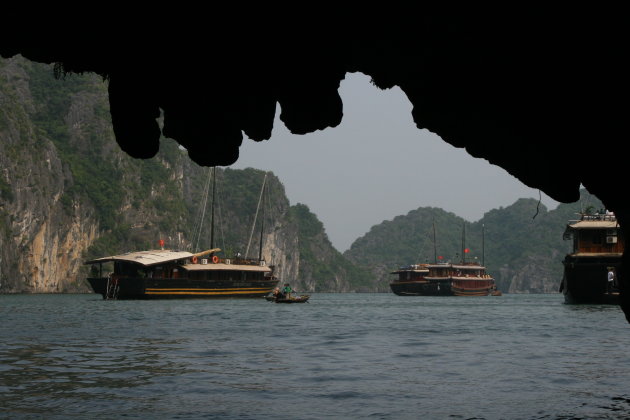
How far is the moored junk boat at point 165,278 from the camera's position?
228 feet

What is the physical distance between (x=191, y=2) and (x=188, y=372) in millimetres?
11715

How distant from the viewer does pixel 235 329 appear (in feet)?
105

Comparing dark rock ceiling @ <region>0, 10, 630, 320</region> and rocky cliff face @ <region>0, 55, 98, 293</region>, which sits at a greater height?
rocky cliff face @ <region>0, 55, 98, 293</region>

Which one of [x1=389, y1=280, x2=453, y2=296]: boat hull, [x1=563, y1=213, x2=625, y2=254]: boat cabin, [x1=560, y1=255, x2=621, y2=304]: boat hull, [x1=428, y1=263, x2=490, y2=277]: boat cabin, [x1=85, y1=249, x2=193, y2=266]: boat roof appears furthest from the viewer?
[x1=428, y1=263, x2=490, y2=277]: boat cabin

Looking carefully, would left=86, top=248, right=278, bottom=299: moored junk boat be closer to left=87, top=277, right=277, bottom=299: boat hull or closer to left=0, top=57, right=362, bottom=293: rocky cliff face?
left=87, top=277, right=277, bottom=299: boat hull

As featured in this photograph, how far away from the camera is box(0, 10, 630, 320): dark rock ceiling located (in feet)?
20.7

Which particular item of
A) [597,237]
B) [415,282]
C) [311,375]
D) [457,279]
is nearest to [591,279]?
[597,237]

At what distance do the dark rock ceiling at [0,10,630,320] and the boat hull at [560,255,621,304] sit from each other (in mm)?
44534

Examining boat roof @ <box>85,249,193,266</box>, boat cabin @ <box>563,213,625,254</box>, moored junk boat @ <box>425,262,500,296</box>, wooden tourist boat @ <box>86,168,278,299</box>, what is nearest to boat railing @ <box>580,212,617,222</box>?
boat cabin @ <box>563,213,625,254</box>

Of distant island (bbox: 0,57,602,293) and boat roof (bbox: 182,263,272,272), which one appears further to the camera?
→ distant island (bbox: 0,57,602,293)

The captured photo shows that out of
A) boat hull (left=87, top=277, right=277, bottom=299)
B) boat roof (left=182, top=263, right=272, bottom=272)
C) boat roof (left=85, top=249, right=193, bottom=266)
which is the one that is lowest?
boat hull (left=87, top=277, right=277, bottom=299)

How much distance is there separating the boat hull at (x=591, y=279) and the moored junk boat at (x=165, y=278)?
114 ft

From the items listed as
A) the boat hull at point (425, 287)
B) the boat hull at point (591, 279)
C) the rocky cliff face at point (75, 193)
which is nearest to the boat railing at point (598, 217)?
the boat hull at point (591, 279)

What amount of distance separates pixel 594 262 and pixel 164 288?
38195 mm
